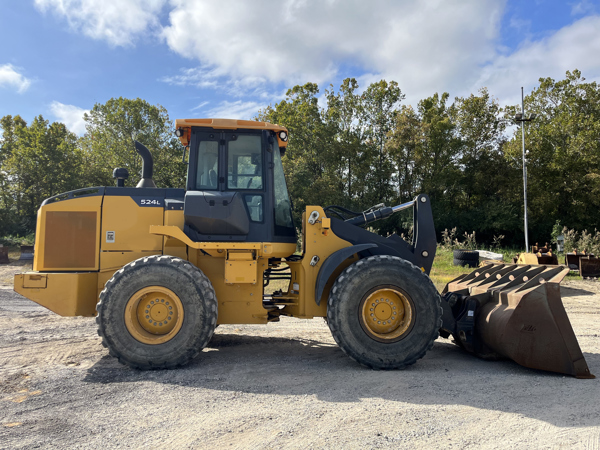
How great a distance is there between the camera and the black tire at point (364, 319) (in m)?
4.77

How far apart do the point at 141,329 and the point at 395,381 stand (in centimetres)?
295

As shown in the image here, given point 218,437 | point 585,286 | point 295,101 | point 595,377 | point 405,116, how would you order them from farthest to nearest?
point 295,101, point 405,116, point 585,286, point 595,377, point 218,437

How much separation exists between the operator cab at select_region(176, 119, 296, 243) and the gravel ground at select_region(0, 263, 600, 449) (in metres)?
1.65

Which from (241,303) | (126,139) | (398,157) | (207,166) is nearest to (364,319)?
(241,303)

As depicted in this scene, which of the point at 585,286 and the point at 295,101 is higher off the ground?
the point at 295,101

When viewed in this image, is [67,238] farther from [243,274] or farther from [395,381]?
[395,381]

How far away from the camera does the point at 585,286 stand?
12383mm

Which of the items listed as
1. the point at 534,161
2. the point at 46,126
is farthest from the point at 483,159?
the point at 46,126

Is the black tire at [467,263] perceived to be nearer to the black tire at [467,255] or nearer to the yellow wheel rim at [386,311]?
the black tire at [467,255]

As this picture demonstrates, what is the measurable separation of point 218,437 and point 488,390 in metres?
2.68

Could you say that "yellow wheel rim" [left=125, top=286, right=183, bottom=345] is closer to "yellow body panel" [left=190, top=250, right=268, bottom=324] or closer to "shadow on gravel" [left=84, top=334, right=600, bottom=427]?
"shadow on gravel" [left=84, top=334, right=600, bottom=427]

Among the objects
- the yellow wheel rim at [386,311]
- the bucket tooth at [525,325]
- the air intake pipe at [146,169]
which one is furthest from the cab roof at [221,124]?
the bucket tooth at [525,325]

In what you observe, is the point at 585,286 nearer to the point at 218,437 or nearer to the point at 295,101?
the point at 218,437

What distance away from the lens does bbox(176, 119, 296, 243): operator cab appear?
520 centimetres
